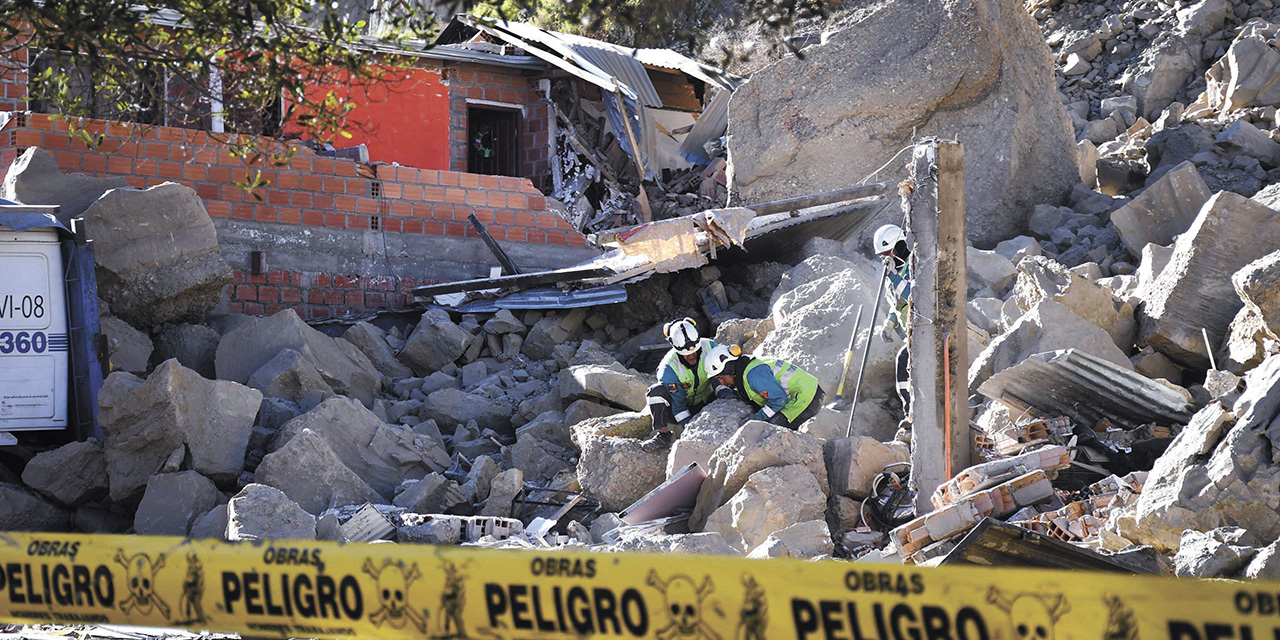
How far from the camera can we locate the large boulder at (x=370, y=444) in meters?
8.20

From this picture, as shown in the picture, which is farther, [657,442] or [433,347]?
[433,347]

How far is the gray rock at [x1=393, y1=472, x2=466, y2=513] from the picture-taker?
24.7 ft

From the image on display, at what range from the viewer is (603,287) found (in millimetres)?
11758

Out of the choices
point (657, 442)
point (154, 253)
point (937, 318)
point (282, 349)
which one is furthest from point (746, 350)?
point (154, 253)

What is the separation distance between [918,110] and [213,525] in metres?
8.68

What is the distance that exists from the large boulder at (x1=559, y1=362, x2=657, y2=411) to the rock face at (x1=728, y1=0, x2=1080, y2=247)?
4.24 meters

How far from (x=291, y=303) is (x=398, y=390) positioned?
197 cm

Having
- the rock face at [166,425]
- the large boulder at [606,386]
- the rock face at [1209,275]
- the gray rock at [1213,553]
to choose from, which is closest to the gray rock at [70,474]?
the rock face at [166,425]

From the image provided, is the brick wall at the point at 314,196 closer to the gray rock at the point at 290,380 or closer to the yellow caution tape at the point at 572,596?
the gray rock at the point at 290,380

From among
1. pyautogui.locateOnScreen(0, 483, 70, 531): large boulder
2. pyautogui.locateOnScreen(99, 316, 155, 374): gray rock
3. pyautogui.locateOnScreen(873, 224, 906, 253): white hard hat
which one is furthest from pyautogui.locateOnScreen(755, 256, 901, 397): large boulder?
pyautogui.locateOnScreen(0, 483, 70, 531): large boulder

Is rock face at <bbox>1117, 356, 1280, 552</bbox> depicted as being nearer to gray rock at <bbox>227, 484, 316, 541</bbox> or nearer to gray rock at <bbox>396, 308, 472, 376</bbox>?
gray rock at <bbox>227, 484, 316, 541</bbox>

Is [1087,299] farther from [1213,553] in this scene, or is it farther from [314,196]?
[314,196]

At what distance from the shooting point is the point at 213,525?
6.94 meters

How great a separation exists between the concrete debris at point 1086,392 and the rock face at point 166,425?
16.4ft
